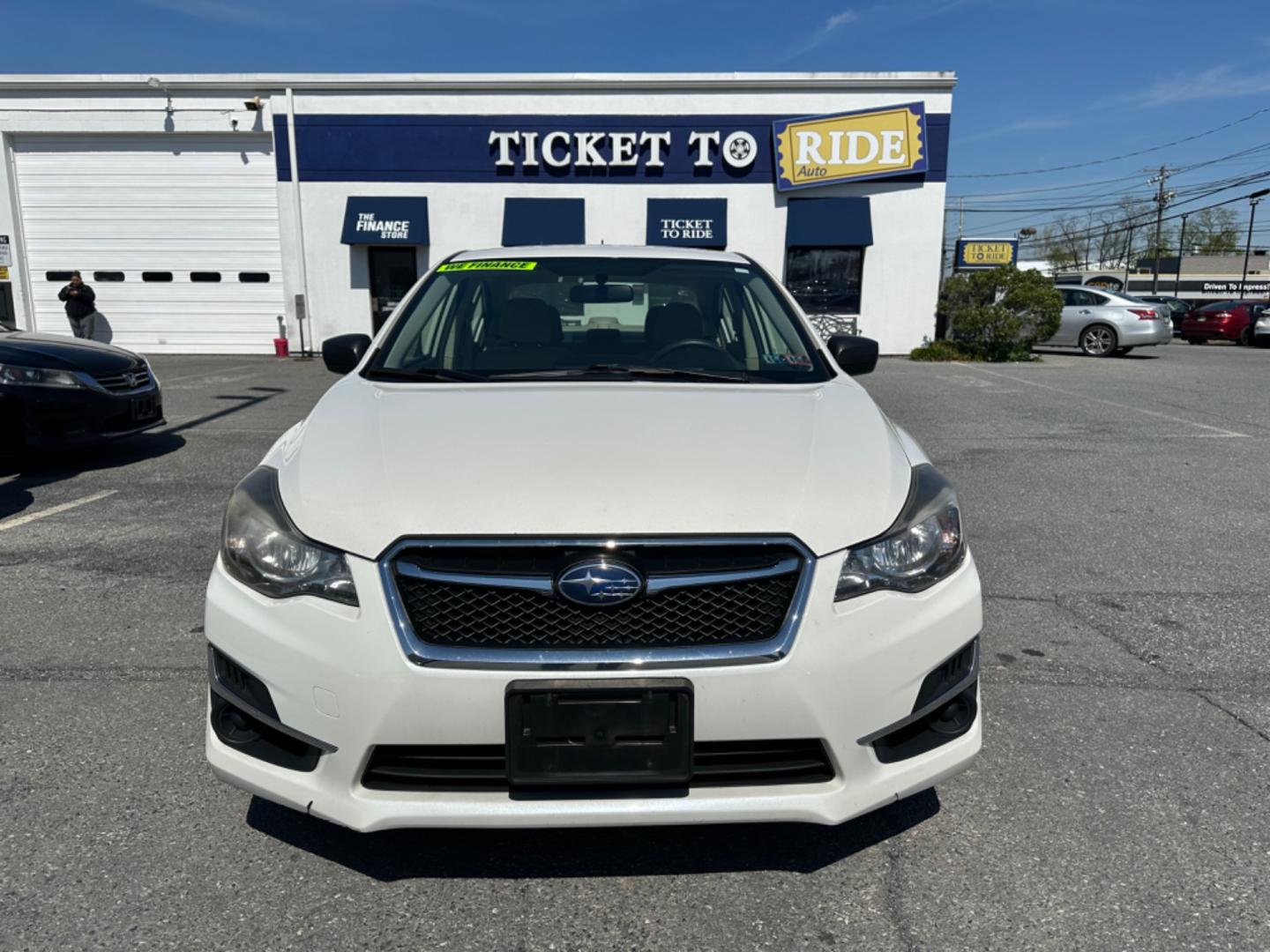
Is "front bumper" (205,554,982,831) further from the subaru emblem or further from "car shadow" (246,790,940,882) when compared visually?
"car shadow" (246,790,940,882)

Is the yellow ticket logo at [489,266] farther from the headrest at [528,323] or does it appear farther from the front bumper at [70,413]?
the front bumper at [70,413]

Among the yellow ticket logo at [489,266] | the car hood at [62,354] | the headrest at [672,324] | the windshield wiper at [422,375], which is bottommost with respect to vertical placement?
the car hood at [62,354]

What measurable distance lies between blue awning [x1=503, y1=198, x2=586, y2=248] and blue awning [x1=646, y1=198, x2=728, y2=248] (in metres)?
1.60

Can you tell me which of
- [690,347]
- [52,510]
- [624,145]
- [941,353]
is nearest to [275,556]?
[690,347]

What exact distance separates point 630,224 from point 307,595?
18.0 metres

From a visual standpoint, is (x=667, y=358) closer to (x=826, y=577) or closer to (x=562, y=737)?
(x=826, y=577)

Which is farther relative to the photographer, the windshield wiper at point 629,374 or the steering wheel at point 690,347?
the steering wheel at point 690,347

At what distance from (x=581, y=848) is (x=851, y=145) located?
61.5ft

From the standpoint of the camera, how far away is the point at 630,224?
18953 mm

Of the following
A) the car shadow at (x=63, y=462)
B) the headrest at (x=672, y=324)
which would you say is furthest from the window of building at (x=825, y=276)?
the headrest at (x=672, y=324)

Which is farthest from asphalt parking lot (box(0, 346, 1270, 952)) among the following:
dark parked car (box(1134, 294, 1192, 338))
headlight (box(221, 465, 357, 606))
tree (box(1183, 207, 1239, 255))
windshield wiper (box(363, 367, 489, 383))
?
tree (box(1183, 207, 1239, 255))

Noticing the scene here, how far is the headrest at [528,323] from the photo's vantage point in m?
3.32

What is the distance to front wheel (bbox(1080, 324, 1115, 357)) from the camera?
18906 millimetres

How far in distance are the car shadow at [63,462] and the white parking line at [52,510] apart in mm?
141
